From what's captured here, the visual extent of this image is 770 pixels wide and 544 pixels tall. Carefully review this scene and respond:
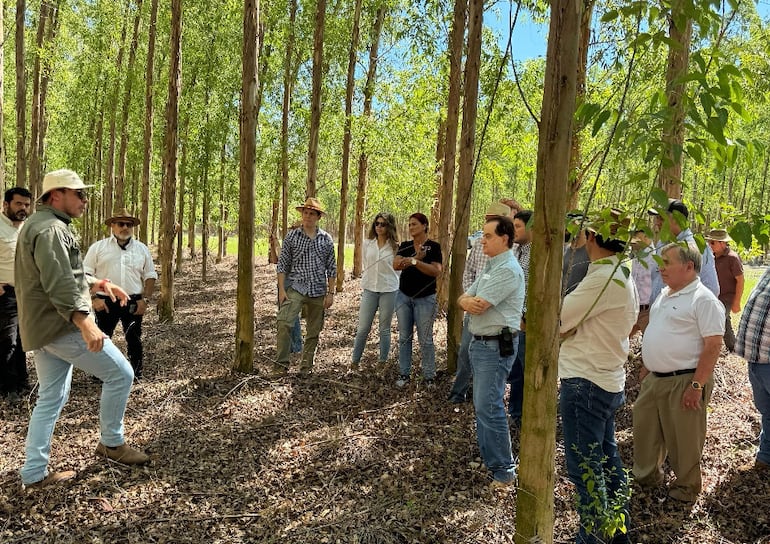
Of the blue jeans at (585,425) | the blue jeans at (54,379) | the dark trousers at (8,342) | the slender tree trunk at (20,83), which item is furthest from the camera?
the slender tree trunk at (20,83)

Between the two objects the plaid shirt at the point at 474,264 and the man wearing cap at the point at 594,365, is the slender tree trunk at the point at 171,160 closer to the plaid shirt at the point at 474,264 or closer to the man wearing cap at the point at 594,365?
the plaid shirt at the point at 474,264

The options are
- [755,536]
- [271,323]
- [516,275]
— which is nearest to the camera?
[755,536]

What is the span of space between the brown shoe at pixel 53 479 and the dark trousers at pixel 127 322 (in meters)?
2.40

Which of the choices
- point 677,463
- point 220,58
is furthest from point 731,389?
point 220,58

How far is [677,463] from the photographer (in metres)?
3.91

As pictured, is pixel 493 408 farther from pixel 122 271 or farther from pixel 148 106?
pixel 148 106

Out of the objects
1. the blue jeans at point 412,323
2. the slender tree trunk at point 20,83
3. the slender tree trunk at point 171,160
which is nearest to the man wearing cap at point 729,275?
the blue jeans at point 412,323

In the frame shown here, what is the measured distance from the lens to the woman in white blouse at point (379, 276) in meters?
6.54

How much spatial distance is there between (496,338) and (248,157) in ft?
11.8

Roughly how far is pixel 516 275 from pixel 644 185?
76.3 inches

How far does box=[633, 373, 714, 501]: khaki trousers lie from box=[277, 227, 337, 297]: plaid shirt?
3806 mm

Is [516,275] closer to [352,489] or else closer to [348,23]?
[352,489]

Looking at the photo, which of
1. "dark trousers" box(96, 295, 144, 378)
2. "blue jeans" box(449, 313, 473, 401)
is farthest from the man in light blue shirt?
"dark trousers" box(96, 295, 144, 378)

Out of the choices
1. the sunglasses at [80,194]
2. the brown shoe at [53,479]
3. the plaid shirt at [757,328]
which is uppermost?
the sunglasses at [80,194]
